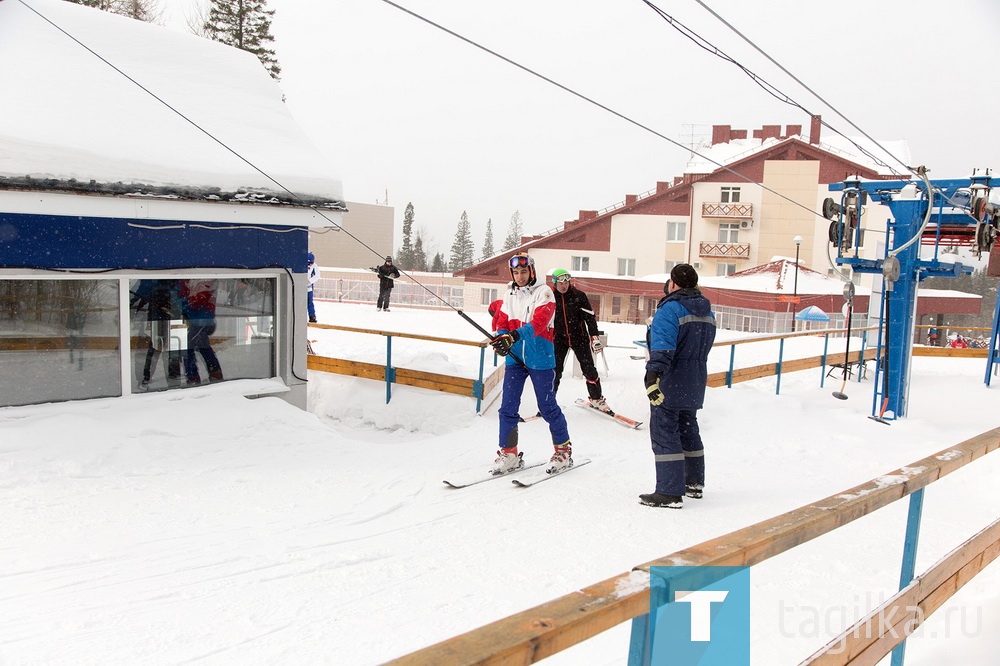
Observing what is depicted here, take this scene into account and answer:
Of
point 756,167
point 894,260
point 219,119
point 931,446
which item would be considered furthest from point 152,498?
point 756,167

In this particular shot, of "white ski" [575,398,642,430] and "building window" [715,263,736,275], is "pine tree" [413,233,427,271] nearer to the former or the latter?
"building window" [715,263,736,275]

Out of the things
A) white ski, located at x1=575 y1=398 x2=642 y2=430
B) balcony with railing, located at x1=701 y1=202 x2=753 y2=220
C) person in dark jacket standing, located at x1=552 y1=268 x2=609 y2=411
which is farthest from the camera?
balcony with railing, located at x1=701 y1=202 x2=753 y2=220

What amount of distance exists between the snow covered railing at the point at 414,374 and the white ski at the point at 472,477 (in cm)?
260

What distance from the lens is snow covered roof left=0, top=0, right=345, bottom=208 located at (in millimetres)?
6336

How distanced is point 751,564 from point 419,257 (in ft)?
340

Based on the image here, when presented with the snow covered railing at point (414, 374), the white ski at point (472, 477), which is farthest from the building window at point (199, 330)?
the white ski at point (472, 477)

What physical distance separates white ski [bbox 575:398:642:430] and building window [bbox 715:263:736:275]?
3763 cm

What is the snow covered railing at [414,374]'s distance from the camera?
30.7 feet

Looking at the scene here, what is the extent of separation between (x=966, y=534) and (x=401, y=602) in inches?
163

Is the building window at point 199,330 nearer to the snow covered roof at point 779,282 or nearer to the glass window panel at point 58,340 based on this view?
the glass window panel at point 58,340

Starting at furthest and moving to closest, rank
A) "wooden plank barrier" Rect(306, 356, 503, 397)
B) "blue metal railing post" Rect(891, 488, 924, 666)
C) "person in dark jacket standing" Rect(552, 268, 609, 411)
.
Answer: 1. "wooden plank barrier" Rect(306, 356, 503, 397)
2. "person in dark jacket standing" Rect(552, 268, 609, 411)
3. "blue metal railing post" Rect(891, 488, 924, 666)

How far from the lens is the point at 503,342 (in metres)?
5.90

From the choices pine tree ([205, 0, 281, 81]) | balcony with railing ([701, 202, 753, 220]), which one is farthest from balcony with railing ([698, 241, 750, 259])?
pine tree ([205, 0, 281, 81])

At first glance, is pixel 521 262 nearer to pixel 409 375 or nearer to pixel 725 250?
pixel 409 375
